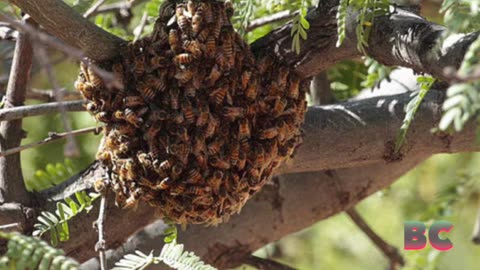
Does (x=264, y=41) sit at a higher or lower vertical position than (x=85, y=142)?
higher

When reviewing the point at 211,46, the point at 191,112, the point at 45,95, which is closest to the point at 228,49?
the point at 211,46

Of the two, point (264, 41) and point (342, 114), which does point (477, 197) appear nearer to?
point (342, 114)

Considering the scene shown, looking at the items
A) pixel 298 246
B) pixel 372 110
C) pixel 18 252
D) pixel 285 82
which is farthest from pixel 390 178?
pixel 298 246

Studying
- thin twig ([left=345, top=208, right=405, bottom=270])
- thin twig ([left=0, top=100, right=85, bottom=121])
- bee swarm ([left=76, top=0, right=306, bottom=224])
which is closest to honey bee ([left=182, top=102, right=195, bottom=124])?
bee swarm ([left=76, top=0, right=306, bottom=224])

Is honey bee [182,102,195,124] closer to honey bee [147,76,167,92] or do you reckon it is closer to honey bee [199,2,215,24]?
honey bee [147,76,167,92]

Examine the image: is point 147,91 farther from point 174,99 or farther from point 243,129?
point 243,129
